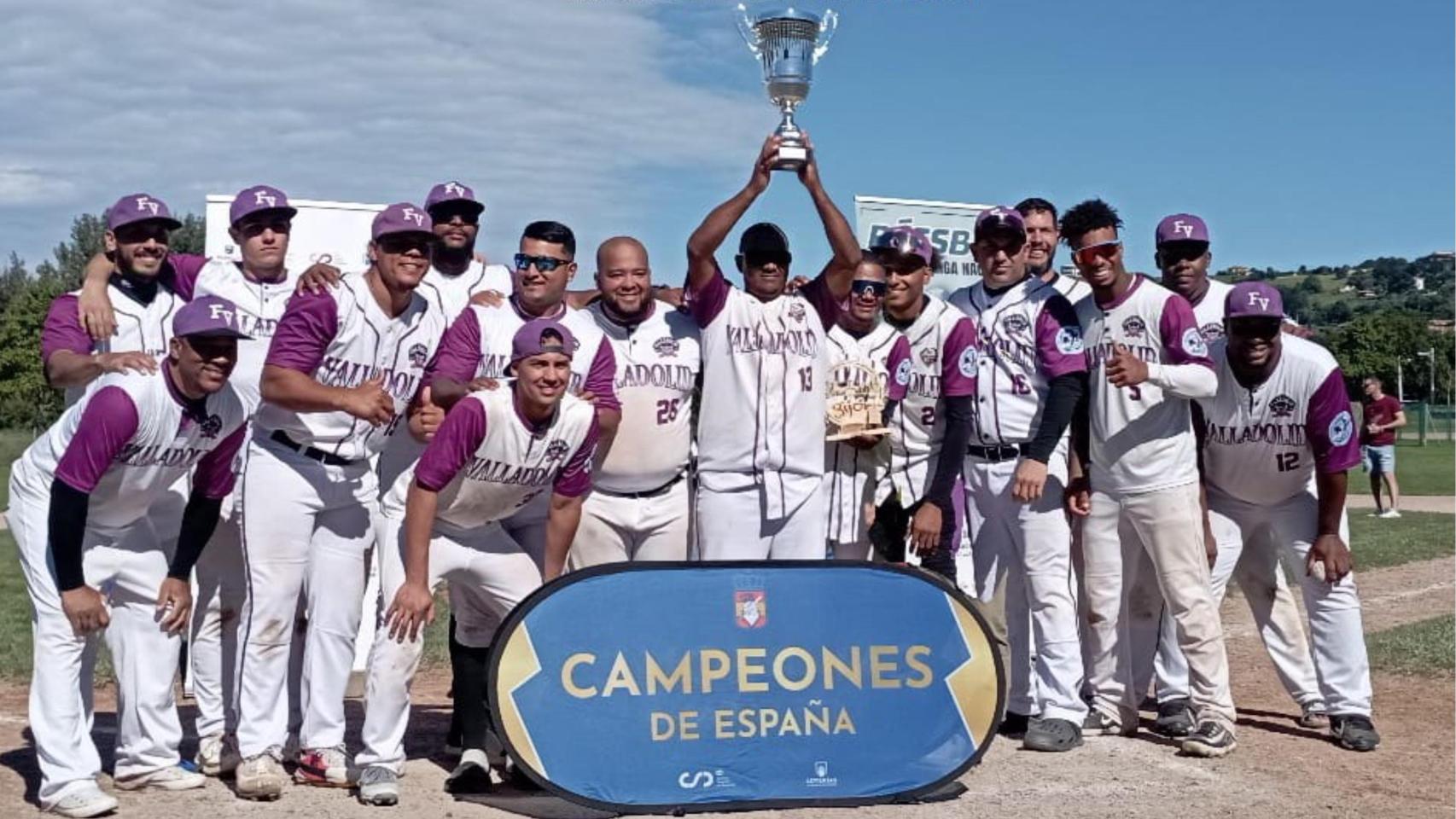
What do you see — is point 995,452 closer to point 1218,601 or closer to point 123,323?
point 1218,601

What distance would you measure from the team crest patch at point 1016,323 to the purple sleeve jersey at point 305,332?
321 centimetres

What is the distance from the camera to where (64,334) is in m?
6.32

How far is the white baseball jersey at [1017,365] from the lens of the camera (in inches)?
281

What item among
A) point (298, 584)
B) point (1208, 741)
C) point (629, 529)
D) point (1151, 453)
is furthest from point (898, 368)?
point (298, 584)

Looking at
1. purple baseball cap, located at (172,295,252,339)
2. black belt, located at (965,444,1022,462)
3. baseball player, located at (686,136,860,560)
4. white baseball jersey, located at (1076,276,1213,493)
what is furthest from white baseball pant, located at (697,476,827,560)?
purple baseball cap, located at (172,295,252,339)

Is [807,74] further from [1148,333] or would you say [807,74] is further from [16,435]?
[16,435]

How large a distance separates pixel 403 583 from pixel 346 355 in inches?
39.2

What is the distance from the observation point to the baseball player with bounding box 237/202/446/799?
20.0 feet

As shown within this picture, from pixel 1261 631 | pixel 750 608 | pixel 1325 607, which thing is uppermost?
pixel 750 608

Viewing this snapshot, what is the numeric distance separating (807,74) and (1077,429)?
2259mm

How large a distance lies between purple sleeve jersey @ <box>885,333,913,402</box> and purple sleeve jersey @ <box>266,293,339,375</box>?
2648mm

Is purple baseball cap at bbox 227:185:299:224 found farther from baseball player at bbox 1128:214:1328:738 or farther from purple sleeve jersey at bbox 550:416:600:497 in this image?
baseball player at bbox 1128:214:1328:738

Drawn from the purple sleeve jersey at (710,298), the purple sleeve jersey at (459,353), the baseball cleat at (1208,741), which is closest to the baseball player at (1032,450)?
the baseball cleat at (1208,741)

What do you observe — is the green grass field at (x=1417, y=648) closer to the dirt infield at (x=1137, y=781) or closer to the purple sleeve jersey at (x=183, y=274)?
the dirt infield at (x=1137, y=781)
